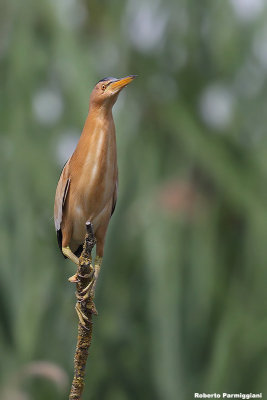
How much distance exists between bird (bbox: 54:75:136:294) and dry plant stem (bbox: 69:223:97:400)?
0.03 meters

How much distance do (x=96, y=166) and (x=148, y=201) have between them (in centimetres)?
165

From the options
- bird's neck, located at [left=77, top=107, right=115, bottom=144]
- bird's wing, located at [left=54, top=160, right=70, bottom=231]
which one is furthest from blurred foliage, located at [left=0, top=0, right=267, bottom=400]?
bird's neck, located at [left=77, top=107, right=115, bottom=144]

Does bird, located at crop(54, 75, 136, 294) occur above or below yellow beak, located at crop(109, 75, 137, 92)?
below

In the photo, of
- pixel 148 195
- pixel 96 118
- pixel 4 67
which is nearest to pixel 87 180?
pixel 96 118

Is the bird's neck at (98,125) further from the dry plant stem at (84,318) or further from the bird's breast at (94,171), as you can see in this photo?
the dry plant stem at (84,318)

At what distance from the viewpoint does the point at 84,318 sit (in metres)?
1.33

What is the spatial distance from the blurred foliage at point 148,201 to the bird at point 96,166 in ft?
4.11

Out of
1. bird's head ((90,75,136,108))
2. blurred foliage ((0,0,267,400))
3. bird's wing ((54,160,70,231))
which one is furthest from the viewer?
blurred foliage ((0,0,267,400))

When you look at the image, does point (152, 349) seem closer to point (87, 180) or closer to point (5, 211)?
point (5, 211)

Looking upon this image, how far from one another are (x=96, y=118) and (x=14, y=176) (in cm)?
183

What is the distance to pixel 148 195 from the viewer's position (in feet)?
9.87

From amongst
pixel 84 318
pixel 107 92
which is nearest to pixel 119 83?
pixel 107 92

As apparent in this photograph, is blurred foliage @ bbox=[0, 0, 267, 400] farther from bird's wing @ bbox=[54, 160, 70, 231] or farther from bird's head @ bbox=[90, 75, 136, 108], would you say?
bird's head @ bbox=[90, 75, 136, 108]

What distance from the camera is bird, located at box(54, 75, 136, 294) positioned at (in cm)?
137
